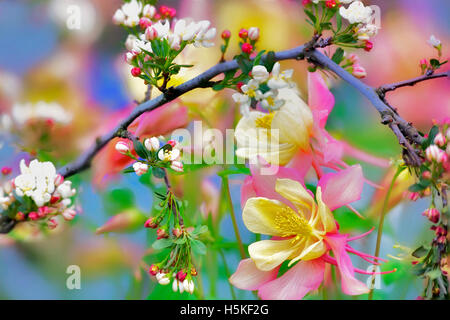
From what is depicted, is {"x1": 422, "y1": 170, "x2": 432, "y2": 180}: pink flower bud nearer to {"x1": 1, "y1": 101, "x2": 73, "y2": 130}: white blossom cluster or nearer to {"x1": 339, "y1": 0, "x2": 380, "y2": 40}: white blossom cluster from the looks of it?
{"x1": 339, "y1": 0, "x2": 380, "y2": 40}: white blossom cluster

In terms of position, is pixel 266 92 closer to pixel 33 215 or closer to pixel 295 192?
pixel 295 192

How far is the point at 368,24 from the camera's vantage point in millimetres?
504

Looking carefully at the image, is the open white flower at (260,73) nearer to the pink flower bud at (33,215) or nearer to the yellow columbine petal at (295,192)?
the yellow columbine petal at (295,192)

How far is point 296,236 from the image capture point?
548 mm

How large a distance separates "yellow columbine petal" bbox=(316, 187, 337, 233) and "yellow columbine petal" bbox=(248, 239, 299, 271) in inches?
1.7

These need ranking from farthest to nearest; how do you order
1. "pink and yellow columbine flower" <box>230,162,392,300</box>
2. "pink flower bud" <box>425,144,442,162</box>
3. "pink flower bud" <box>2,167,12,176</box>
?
"pink flower bud" <box>2,167,12,176</box> → "pink and yellow columbine flower" <box>230,162,392,300</box> → "pink flower bud" <box>425,144,442,162</box>

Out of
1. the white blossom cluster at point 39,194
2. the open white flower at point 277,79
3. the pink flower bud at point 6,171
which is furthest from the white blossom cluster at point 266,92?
the pink flower bud at point 6,171

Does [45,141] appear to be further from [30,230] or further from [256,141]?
[256,141]

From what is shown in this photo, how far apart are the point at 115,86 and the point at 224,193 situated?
0.66ft

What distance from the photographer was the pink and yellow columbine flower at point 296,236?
0.52 m

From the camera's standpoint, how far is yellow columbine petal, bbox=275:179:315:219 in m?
0.53

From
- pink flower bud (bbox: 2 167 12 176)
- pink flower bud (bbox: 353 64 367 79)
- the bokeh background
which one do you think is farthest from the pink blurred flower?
pink flower bud (bbox: 353 64 367 79)

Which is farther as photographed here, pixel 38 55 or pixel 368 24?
pixel 38 55
